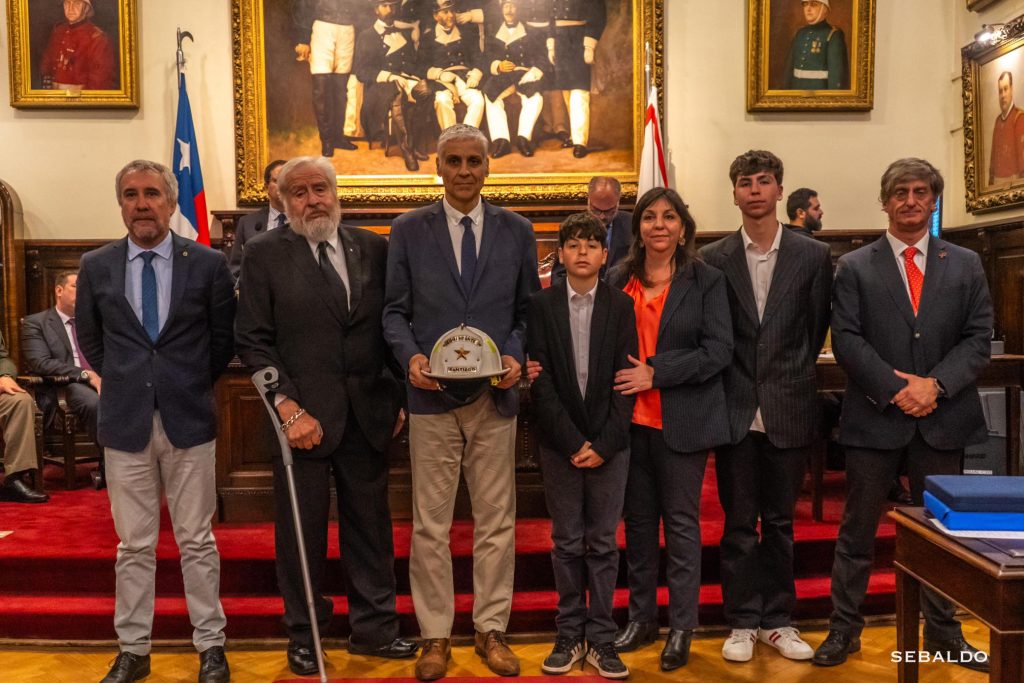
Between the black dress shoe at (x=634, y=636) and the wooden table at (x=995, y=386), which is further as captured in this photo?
the wooden table at (x=995, y=386)

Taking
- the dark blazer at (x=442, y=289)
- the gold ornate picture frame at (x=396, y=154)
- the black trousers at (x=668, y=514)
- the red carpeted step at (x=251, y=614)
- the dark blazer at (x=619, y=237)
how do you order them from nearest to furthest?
the dark blazer at (x=442, y=289) < the black trousers at (x=668, y=514) < the red carpeted step at (x=251, y=614) < the dark blazer at (x=619, y=237) < the gold ornate picture frame at (x=396, y=154)

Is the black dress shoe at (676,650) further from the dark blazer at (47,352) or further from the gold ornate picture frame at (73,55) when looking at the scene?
the gold ornate picture frame at (73,55)

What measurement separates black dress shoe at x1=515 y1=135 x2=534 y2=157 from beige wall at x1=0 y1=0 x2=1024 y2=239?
1.10 meters

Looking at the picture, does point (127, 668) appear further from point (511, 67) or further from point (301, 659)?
point (511, 67)

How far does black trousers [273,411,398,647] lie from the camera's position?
321cm

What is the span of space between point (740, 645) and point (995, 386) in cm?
216

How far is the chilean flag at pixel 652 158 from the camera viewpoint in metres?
6.53

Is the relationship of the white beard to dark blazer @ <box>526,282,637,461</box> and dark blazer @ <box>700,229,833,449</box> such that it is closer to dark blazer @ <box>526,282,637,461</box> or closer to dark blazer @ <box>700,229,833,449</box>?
dark blazer @ <box>526,282,637,461</box>

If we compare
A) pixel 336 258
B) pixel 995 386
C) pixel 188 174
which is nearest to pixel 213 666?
pixel 336 258

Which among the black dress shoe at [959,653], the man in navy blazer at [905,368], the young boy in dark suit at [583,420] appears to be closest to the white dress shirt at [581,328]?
the young boy in dark suit at [583,420]

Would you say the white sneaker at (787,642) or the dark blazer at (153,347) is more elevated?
the dark blazer at (153,347)

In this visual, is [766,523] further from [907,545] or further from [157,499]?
[157,499]

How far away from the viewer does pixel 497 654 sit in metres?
3.14

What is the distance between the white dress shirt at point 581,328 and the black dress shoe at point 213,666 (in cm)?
160
